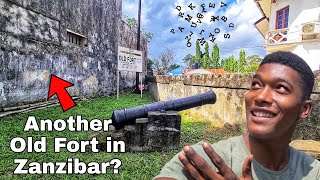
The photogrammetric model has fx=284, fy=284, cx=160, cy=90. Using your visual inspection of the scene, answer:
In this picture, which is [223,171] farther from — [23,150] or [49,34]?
[49,34]

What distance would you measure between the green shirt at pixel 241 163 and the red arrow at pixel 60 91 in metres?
8.55

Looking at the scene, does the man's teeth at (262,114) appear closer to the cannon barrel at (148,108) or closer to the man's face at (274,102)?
the man's face at (274,102)

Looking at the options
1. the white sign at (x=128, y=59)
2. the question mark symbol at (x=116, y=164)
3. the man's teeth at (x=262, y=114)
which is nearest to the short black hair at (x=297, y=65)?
the man's teeth at (x=262, y=114)

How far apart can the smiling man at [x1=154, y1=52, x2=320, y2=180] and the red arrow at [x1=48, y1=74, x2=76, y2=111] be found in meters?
8.59

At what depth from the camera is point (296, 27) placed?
15.1m

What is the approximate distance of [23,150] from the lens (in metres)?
4.82

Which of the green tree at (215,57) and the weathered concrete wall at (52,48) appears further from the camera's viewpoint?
the green tree at (215,57)

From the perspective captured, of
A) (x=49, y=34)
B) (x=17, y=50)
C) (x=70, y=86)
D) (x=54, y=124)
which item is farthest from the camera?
(x=70, y=86)

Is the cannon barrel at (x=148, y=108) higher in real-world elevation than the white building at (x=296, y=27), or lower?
lower

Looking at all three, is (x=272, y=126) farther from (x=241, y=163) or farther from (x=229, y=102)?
(x=229, y=102)

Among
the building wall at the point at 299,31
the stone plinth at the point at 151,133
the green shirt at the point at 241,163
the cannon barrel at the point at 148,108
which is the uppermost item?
the building wall at the point at 299,31

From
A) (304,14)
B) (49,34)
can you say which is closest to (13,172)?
(49,34)

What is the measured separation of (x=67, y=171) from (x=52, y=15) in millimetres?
7140

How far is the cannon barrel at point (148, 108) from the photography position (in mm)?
5230
